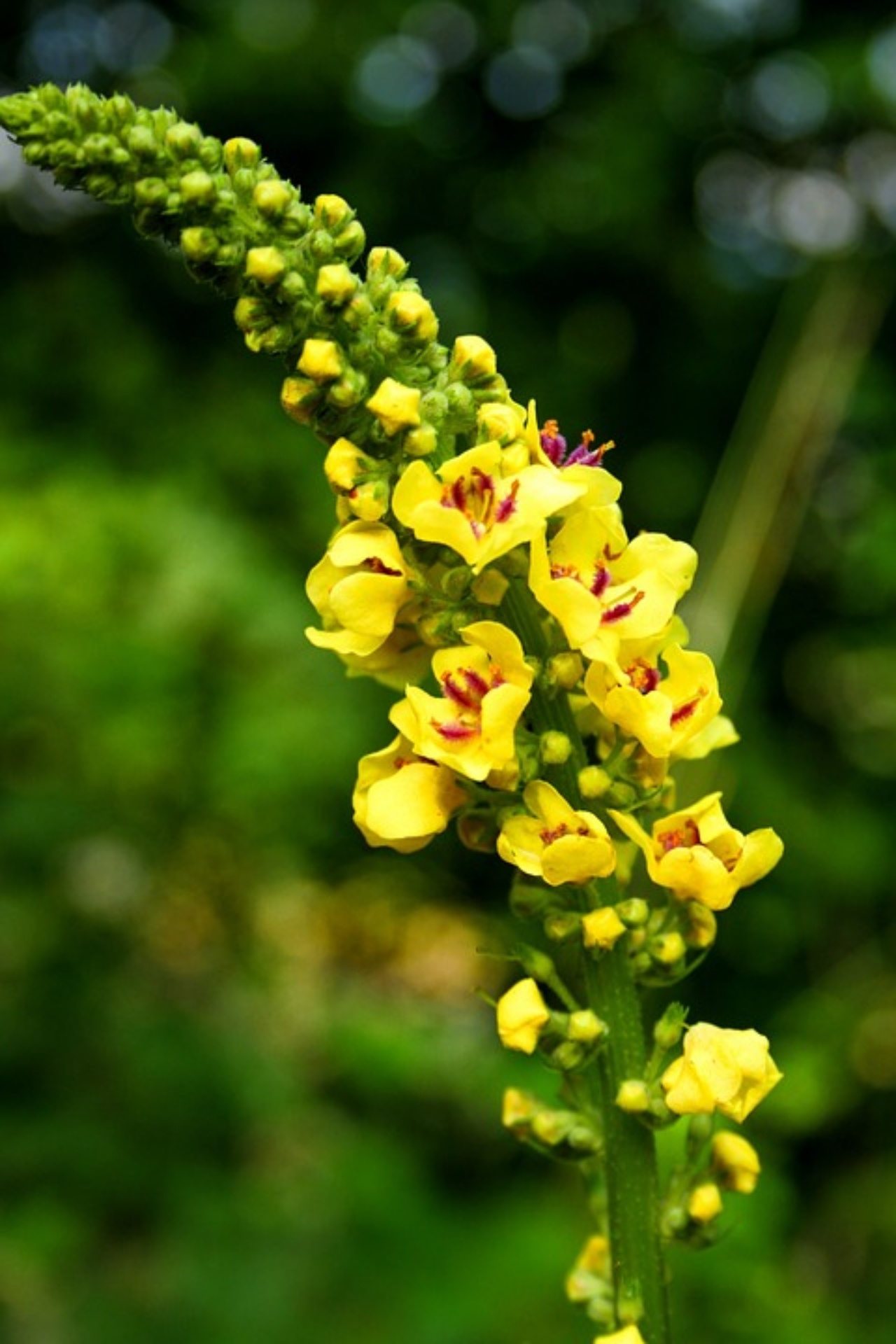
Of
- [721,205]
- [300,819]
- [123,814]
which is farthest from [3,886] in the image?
[721,205]

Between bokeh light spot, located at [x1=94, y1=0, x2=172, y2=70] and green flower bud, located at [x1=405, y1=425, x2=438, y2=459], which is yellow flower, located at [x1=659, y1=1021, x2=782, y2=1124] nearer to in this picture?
green flower bud, located at [x1=405, y1=425, x2=438, y2=459]

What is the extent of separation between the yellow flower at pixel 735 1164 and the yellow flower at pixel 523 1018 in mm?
246

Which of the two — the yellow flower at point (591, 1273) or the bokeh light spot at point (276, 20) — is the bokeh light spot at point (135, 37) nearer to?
the bokeh light spot at point (276, 20)

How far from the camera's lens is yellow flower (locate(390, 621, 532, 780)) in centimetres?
122

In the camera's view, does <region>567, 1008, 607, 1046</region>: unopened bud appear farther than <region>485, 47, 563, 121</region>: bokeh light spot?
No

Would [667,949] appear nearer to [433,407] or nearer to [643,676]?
[643,676]

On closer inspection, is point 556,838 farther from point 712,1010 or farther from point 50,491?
point 712,1010

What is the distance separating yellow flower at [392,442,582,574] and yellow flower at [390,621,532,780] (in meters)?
0.07

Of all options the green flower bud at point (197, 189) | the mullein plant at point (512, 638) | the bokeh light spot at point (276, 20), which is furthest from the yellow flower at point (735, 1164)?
the bokeh light spot at point (276, 20)

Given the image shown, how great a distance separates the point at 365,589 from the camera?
51.2 inches

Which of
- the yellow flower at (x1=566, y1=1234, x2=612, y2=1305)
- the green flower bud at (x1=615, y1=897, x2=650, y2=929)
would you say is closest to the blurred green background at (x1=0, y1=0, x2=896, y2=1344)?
the yellow flower at (x1=566, y1=1234, x2=612, y2=1305)

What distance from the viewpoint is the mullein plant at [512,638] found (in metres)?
1.25

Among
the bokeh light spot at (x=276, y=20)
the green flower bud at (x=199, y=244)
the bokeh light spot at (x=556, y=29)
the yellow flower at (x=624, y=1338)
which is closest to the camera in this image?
the yellow flower at (x=624, y=1338)

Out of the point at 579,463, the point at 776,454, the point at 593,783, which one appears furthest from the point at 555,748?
the point at 776,454
